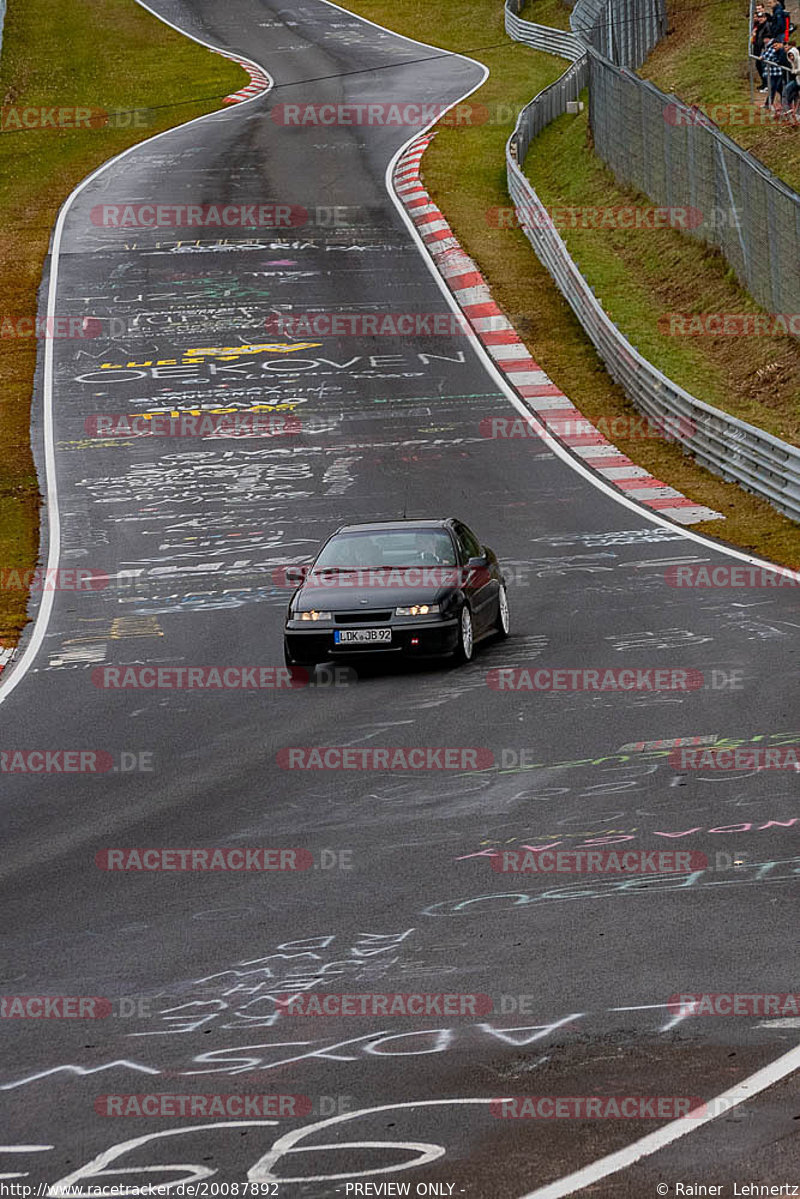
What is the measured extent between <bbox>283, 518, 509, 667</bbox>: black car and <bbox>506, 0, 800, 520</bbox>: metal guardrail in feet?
23.4

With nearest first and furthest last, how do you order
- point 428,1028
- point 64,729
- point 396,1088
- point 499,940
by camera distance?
point 396,1088, point 428,1028, point 499,940, point 64,729

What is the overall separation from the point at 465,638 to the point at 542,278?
2384 cm

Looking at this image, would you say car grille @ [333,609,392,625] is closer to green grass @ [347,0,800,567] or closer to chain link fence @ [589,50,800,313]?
green grass @ [347,0,800,567]

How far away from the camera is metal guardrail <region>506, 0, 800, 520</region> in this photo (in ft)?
78.8

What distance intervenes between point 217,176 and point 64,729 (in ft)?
120

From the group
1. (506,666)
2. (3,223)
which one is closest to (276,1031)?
(506,666)

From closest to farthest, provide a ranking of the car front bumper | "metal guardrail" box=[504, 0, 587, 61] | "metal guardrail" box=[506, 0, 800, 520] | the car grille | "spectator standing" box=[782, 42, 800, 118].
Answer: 1. the car front bumper
2. the car grille
3. "metal guardrail" box=[506, 0, 800, 520]
4. "spectator standing" box=[782, 42, 800, 118]
5. "metal guardrail" box=[504, 0, 587, 61]

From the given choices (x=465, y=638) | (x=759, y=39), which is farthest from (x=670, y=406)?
(x=759, y=39)

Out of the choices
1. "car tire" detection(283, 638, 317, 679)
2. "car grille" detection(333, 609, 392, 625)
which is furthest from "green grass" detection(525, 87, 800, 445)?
"car tire" detection(283, 638, 317, 679)

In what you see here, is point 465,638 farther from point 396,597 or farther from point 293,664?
point 293,664

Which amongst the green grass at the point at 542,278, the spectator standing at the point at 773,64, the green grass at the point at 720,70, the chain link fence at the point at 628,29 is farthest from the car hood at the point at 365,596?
the chain link fence at the point at 628,29

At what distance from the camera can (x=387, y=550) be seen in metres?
18.1

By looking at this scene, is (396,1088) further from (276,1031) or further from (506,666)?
(506,666)

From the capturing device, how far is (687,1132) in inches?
248
